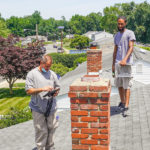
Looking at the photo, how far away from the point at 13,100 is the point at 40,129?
74.5 feet

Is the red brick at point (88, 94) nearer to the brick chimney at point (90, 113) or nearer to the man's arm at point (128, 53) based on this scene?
the brick chimney at point (90, 113)

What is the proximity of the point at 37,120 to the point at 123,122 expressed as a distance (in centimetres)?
229

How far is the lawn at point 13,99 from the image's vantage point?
80.5 feet

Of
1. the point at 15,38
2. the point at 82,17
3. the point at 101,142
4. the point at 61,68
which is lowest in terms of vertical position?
the point at 61,68

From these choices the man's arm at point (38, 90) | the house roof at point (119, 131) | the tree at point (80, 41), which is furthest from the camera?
the tree at point (80, 41)

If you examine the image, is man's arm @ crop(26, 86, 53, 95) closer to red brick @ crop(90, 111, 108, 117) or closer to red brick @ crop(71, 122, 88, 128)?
red brick @ crop(71, 122, 88, 128)

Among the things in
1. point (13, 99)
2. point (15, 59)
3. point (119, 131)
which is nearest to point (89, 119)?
point (119, 131)

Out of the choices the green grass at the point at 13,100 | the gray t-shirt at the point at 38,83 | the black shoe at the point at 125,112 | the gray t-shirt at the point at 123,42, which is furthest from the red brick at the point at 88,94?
the green grass at the point at 13,100

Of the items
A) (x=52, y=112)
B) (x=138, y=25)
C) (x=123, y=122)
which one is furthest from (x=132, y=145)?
(x=138, y=25)

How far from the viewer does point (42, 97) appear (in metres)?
4.83

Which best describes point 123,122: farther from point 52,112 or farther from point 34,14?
point 34,14

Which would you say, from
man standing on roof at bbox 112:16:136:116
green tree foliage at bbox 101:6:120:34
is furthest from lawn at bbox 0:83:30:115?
green tree foliage at bbox 101:6:120:34

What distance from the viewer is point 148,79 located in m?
16.7

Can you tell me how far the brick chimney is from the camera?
393 cm
